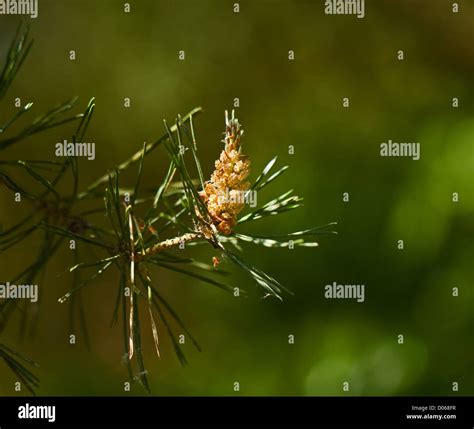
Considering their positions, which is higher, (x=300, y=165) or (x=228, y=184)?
(x=300, y=165)

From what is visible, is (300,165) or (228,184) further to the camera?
(300,165)

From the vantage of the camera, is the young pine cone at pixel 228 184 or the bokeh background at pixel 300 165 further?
the bokeh background at pixel 300 165

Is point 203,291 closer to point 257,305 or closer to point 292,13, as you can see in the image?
point 257,305

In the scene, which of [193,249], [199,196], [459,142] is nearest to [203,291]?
[193,249]

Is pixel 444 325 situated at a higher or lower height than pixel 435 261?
lower
